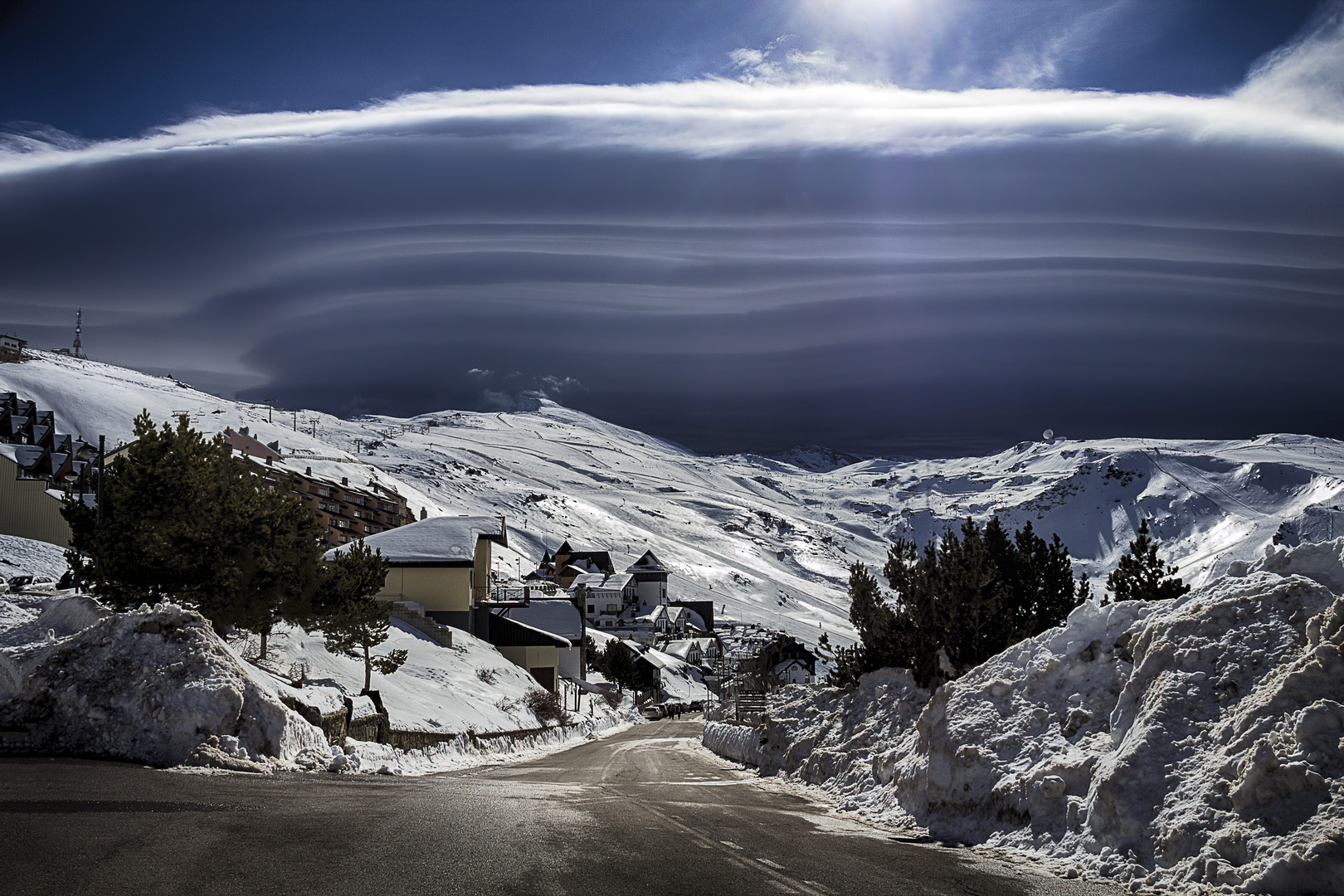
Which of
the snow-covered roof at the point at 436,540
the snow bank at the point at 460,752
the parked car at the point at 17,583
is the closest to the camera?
the snow bank at the point at 460,752

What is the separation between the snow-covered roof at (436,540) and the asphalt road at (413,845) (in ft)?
132

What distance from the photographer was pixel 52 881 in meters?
8.84

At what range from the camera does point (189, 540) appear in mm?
28000

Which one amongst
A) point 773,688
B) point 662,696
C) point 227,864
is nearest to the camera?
point 227,864

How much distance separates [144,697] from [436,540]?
41094 mm

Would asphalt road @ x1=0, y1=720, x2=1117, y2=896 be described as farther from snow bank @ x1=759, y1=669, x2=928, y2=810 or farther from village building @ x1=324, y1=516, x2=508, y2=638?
village building @ x1=324, y1=516, x2=508, y2=638

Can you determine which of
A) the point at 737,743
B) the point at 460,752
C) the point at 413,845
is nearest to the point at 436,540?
the point at 460,752

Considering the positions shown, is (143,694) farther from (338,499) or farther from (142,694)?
(338,499)

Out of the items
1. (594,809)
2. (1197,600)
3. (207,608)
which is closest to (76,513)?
(207,608)

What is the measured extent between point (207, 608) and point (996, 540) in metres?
26.3

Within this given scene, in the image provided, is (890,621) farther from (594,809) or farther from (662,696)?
(662,696)

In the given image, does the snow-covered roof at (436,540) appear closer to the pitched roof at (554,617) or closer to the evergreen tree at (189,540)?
the pitched roof at (554,617)

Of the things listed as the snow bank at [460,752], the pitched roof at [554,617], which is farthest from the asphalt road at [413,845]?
the pitched roof at [554,617]

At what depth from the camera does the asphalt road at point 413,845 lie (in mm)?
9500
